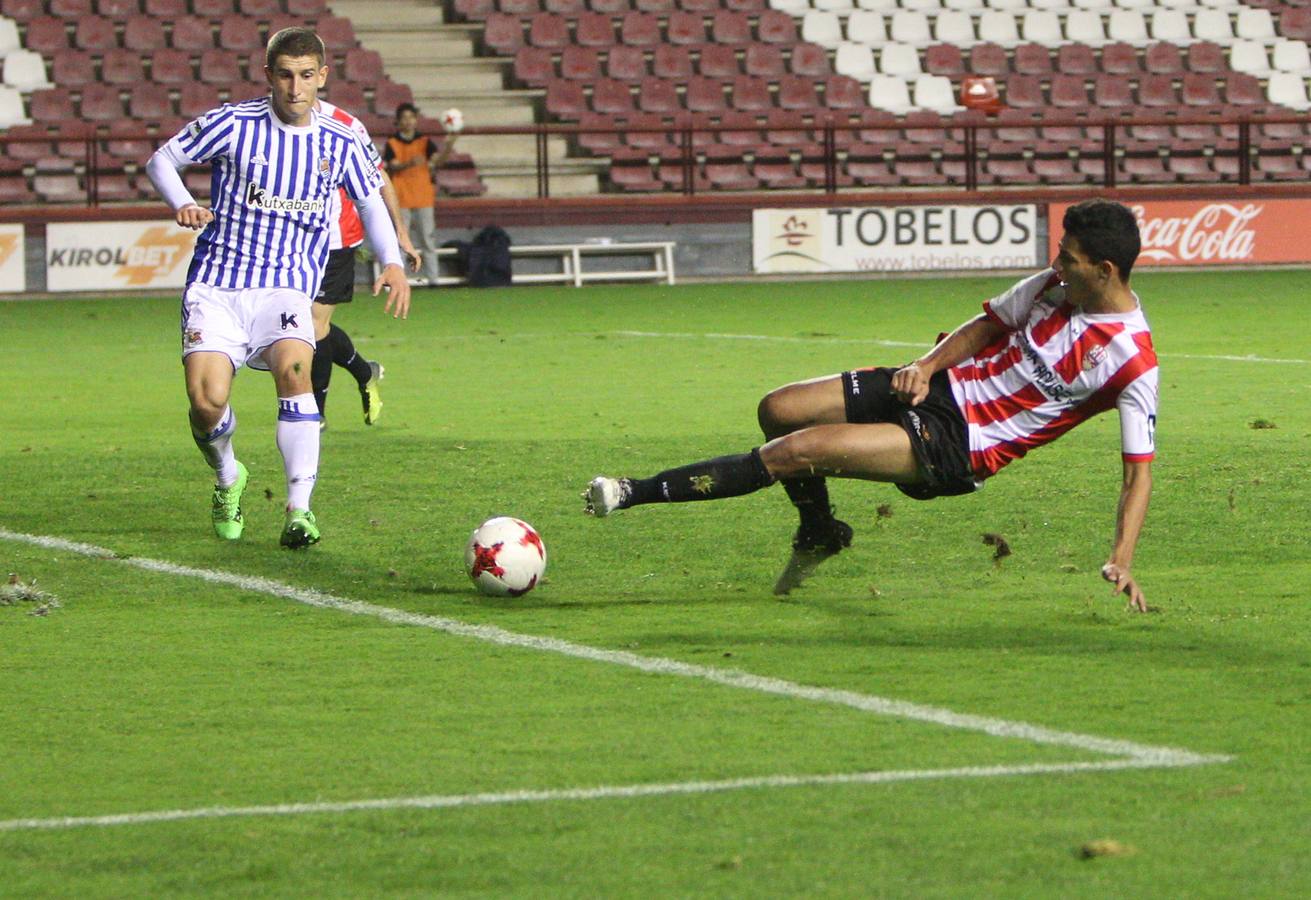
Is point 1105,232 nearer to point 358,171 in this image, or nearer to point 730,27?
point 358,171

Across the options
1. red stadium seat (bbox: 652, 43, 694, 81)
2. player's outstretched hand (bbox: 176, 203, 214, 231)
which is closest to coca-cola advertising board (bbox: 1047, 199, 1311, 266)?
red stadium seat (bbox: 652, 43, 694, 81)

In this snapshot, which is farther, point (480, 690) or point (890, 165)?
point (890, 165)

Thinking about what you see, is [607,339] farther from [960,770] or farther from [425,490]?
[960,770]

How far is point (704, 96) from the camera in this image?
87.9 ft

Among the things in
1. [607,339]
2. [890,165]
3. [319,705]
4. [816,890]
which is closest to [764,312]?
[607,339]

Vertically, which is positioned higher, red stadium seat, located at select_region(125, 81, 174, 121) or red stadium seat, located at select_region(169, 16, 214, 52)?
red stadium seat, located at select_region(169, 16, 214, 52)

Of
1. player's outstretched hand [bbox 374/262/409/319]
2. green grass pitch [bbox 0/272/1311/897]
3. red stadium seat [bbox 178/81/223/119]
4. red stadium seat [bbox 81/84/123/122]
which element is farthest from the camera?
red stadium seat [bbox 178/81/223/119]

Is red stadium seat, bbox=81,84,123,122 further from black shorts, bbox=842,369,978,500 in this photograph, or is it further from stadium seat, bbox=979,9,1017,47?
black shorts, bbox=842,369,978,500

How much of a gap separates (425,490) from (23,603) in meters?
2.56

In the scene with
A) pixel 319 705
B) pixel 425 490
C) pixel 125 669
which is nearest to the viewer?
pixel 319 705

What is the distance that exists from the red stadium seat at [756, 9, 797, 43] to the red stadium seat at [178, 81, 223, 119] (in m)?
7.48

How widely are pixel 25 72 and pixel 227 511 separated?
19.0 m

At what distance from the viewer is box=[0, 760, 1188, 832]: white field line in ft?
13.5

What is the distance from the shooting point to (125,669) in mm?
5566
